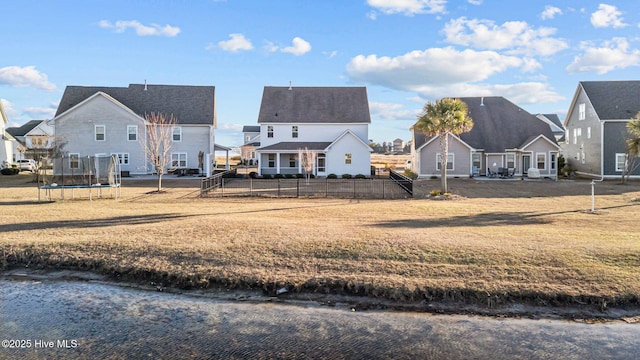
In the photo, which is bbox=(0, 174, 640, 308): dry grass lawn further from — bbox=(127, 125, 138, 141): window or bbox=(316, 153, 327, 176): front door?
bbox=(127, 125, 138, 141): window

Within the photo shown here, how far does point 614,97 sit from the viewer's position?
38938 millimetres

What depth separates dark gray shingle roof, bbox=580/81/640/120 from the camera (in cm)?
3747

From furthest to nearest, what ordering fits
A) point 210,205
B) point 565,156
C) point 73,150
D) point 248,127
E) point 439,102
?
point 248,127
point 565,156
point 73,150
point 439,102
point 210,205

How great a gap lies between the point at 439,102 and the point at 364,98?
2111 centimetres

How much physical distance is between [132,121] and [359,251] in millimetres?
35728

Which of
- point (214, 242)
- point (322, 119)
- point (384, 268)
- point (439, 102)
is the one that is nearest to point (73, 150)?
point (322, 119)

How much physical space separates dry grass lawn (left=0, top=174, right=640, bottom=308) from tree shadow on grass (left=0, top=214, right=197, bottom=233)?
0.04 metres

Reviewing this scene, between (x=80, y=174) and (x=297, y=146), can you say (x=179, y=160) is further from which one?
(x=80, y=174)

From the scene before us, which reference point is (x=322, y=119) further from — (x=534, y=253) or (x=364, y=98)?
(x=534, y=253)

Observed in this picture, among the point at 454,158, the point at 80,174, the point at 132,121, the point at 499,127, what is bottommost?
the point at 80,174

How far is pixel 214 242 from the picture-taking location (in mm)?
11102

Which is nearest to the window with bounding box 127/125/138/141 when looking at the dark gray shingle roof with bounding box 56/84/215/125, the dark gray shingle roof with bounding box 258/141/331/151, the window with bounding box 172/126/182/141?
the dark gray shingle roof with bounding box 56/84/215/125

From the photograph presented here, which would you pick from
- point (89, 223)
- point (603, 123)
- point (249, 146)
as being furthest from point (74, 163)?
point (249, 146)

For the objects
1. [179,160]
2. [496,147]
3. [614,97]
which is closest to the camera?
[614,97]
